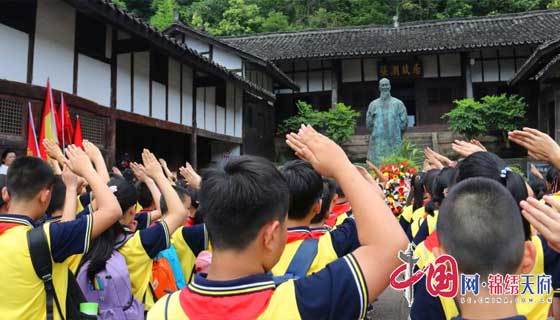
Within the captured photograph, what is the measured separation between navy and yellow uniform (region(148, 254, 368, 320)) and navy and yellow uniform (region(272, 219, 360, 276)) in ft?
2.51

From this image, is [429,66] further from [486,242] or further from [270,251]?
[270,251]

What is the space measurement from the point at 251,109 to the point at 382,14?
49.8 ft

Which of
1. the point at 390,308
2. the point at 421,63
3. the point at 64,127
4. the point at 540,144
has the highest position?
the point at 421,63

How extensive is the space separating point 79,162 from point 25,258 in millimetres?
519

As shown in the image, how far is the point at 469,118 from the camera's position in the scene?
17000 millimetres

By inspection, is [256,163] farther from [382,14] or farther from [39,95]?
[382,14]

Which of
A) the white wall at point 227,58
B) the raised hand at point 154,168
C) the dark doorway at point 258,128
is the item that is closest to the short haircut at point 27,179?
the raised hand at point 154,168

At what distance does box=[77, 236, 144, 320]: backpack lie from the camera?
2.78 metres

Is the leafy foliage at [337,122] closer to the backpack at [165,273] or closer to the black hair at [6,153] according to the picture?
the black hair at [6,153]

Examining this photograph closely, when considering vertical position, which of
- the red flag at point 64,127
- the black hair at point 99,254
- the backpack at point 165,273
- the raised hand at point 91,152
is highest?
the red flag at point 64,127

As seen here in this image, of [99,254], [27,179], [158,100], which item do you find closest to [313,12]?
[158,100]

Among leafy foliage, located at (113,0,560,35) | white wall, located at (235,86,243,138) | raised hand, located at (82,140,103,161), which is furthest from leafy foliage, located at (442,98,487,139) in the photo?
raised hand, located at (82,140,103,161)

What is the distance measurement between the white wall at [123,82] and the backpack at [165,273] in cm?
725

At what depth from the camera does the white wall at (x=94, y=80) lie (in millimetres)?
8766
